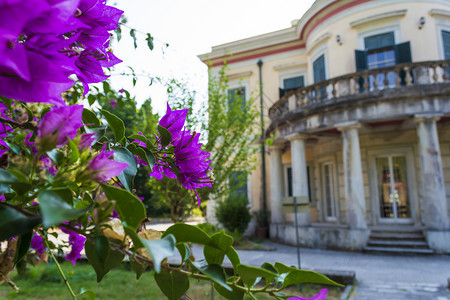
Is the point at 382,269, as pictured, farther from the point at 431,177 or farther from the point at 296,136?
the point at 296,136

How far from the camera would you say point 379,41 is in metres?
11.2

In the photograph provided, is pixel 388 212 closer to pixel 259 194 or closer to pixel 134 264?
pixel 259 194

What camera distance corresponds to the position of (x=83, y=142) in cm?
45

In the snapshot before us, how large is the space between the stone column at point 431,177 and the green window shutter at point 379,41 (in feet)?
11.0

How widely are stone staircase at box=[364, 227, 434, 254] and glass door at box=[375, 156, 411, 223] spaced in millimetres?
623

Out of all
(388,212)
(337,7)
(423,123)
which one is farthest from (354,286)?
(337,7)

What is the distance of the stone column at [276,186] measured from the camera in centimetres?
1192

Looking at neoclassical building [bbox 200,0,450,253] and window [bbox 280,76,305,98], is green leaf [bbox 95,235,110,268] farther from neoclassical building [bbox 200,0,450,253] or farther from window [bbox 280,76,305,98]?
window [bbox 280,76,305,98]

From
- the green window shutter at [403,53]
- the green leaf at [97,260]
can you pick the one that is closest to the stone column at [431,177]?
the green window shutter at [403,53]

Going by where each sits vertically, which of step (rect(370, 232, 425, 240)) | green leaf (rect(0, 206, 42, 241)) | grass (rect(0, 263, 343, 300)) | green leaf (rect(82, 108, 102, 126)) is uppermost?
green leaf (rect(82, 108, 102, 126))

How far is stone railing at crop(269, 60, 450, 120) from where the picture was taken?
29.6ft

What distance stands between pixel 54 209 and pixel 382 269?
8.01 m

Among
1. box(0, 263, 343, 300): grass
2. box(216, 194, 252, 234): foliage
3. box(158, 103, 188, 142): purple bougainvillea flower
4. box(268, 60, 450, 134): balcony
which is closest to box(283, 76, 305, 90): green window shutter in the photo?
box(268, 60, 450, 134): balcony

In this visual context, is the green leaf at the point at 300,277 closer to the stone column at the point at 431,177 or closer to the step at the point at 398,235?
the stone column at the point at 431,177
